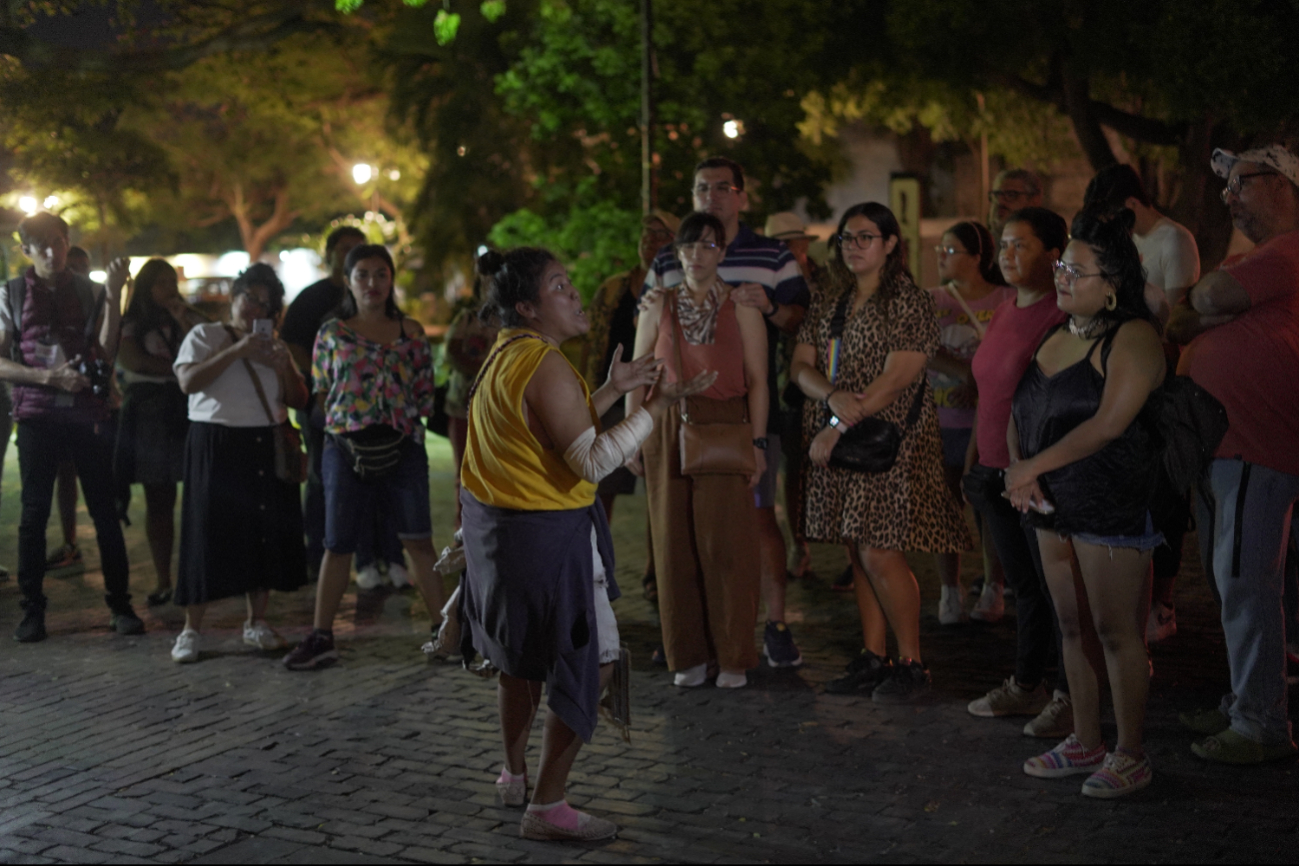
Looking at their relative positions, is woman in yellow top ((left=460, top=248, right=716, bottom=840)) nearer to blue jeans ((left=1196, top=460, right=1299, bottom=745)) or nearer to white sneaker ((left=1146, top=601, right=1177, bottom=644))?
blue jeans ((left=1196, top=460, right=1299, bottom=745))

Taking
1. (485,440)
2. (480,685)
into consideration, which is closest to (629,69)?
(480,685)

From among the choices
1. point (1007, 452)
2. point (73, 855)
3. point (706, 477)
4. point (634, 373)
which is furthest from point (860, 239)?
point (73, 855)

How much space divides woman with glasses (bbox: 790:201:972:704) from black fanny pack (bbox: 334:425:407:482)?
2.13 meters

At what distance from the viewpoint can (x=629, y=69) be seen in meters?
15.9

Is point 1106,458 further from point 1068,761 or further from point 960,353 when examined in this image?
point 960,353

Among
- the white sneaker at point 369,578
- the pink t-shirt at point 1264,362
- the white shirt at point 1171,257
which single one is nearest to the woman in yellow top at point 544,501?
the pink t-shirt at point 1264,362

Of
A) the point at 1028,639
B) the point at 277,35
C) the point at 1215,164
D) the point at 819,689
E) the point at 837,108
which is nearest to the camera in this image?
the point at 1215,164

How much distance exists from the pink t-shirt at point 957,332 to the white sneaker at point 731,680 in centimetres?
199

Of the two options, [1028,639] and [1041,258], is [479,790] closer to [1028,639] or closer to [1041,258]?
[1028,639]

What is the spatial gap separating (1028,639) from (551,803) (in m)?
2.44

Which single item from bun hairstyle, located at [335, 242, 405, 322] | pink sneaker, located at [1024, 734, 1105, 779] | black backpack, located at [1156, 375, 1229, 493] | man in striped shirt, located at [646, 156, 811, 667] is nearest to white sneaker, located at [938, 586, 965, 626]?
man in striped shirt, located at [646, 156, 811, 667]

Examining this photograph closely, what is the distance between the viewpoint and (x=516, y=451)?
4.51m

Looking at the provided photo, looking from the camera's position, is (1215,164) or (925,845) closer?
(925,845)

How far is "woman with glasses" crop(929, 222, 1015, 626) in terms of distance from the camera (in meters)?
7.34
